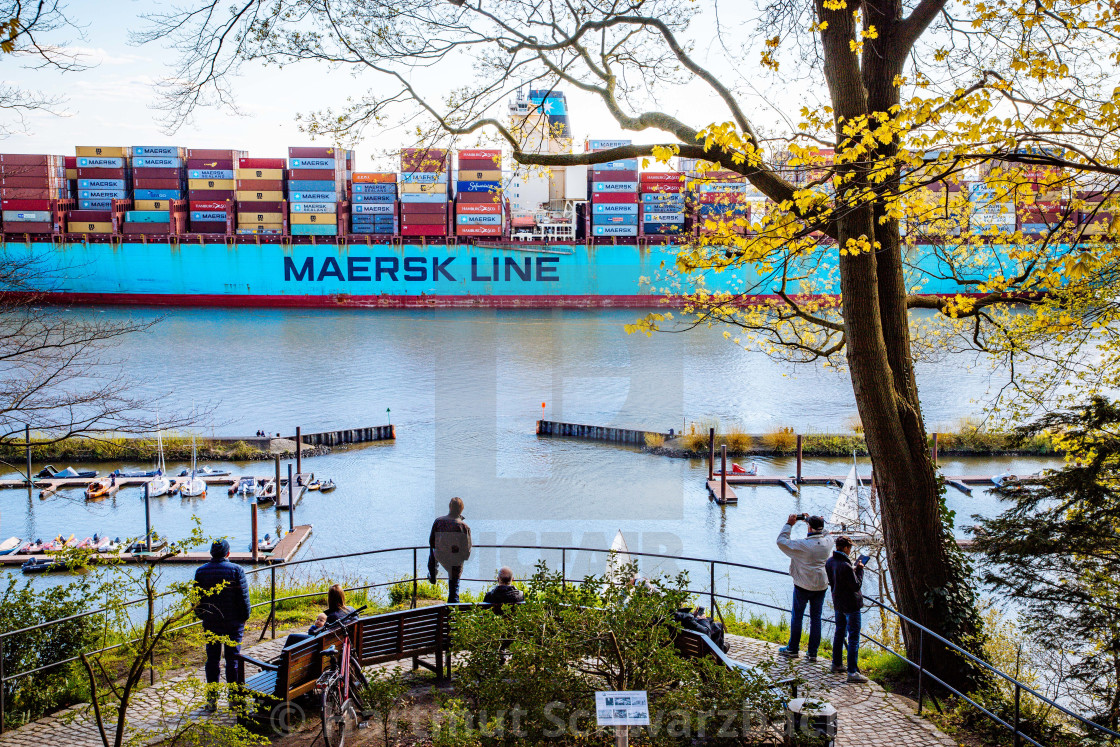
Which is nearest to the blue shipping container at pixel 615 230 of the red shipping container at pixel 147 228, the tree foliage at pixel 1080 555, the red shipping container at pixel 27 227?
the red shipping container at pixel 147 228

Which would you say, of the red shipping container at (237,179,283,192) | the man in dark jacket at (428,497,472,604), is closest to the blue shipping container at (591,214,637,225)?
the red shipping container at (237,179,283,192)

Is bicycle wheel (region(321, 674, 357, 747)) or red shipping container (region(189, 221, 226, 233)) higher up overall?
red shipping container (region(189, 221, 226, 233))

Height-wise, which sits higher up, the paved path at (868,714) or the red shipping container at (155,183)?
the red shipping container at (155,183)

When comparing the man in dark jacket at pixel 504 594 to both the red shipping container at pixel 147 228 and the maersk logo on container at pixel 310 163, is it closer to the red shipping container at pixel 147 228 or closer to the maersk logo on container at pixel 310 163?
the maersk logo on container at pixel 310 163

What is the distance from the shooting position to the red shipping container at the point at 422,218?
4850 cm

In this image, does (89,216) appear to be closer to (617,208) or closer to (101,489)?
(617,208)

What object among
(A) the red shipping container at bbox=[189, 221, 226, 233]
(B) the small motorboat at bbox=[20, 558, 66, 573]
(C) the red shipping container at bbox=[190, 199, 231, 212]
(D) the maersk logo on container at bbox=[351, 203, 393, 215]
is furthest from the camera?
(D) the maersk logo on container at bbox=[351, 203, 393, 215]

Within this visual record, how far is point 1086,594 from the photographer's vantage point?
4.16 meters

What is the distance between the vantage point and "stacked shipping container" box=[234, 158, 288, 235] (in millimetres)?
48406

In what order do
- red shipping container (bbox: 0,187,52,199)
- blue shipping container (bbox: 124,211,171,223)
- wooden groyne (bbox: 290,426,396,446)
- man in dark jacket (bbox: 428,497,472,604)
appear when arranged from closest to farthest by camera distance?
man in dark jacket (bbox: 428,497,472,604) < wooden groyne (bbox: 290,426,396,446) < red shipping container (bbox: 0,187,52,199) < blue shipping container (bbox: 124,211,171,223)

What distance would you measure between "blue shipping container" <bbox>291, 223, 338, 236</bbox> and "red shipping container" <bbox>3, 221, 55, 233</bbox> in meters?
15.2

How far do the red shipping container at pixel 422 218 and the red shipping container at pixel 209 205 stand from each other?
11.6 metres

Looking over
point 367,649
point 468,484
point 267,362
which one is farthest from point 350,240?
point 367,649

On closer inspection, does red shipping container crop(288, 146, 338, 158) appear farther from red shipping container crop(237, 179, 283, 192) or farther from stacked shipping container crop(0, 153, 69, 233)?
stacked shipping container crop(0, 153, 69, 233)
